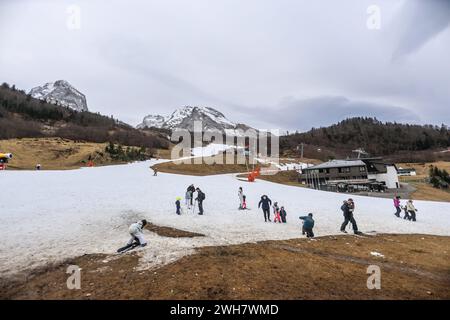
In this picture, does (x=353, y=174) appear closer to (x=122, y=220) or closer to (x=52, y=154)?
(x=122, y=220)

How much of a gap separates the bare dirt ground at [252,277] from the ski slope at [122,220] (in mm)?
1299

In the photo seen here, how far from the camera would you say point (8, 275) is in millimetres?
10477

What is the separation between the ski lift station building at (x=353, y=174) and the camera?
204 ft

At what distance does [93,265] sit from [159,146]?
120 meters

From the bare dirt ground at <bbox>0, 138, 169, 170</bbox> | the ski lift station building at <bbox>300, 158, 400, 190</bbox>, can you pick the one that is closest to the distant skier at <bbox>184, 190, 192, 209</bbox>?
the ski lift station building at <bbox>300, 158, 400, 190</bbox>

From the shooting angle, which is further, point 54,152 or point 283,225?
point 54,152

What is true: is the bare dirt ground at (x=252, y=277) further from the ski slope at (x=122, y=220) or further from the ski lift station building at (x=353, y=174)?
the ski lift station building at (x=353, y=174)

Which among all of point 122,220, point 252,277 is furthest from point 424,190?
point 122,220

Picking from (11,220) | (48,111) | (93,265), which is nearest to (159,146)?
(48,111)

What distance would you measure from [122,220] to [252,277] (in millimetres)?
12637

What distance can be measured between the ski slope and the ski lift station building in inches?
1094

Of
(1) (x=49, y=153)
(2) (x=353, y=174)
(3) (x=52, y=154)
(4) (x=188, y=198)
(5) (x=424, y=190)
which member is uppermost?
(1) (x=49, y=153)

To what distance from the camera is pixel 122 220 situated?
1923 centimetres

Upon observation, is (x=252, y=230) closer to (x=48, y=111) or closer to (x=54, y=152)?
(x=54, y=152)
